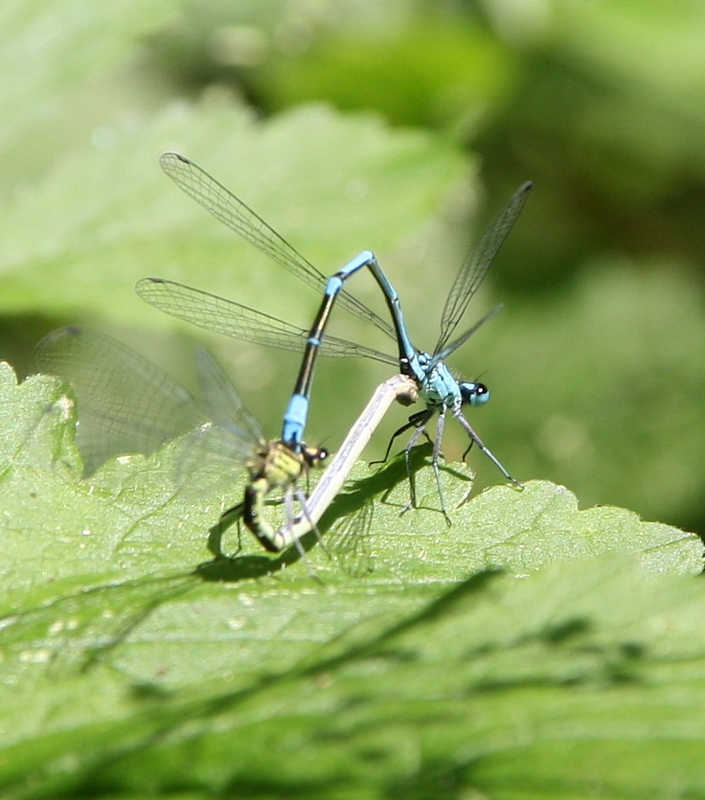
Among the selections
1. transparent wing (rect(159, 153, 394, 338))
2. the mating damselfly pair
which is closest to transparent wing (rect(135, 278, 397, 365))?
the mating damselfly pair

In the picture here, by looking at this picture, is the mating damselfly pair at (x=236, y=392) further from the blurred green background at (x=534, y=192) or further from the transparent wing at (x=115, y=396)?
the blurred green background at (x=534, y=192)

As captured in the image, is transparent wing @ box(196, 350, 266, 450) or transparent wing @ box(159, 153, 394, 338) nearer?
transparent wing @ box(196, 350, 266, 450)

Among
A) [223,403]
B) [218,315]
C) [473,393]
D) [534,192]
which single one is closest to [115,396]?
[223,403]

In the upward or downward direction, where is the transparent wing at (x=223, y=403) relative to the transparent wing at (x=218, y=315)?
downward

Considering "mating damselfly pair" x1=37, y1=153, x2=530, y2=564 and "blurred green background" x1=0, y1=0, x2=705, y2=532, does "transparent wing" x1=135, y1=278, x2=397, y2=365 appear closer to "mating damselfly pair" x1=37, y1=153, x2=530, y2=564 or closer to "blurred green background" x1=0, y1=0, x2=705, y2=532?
"mating damselfly pair" x1=37, y1=153, x2=530, y2=564

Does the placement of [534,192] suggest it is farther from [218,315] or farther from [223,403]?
[223,403]

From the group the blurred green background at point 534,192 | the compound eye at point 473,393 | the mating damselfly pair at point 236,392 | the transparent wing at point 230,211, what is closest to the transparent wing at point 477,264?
the mating damselfly pair at point 236,392
